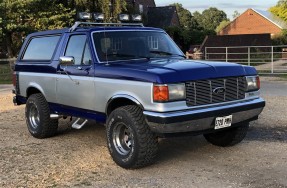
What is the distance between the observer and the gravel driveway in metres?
5.48

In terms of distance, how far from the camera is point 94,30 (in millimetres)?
6789

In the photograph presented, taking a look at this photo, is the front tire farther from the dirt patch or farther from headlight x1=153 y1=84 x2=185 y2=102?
Answer: headlight x1=153 y1=84 x2=185 y2=102

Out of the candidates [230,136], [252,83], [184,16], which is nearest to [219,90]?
[252,83]

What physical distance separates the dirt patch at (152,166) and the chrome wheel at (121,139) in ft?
0.89

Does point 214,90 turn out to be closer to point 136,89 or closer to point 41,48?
point 136,89

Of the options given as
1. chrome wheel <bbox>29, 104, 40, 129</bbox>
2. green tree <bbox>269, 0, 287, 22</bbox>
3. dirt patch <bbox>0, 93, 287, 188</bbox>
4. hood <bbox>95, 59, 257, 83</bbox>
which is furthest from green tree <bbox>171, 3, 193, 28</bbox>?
hood <bbox>95, 59, 257, 83</bbox>

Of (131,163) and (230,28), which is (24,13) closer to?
(131,163)

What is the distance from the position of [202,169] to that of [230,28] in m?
64.5

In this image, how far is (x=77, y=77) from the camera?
682cm

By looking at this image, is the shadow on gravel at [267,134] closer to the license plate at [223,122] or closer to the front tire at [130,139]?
the license plate at [223,122]

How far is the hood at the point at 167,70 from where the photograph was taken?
5465 millimetres

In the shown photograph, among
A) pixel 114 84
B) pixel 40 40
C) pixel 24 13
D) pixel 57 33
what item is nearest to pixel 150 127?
pixel 114 84

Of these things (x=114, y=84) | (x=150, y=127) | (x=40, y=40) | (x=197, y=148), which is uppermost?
(x=40, y=40)

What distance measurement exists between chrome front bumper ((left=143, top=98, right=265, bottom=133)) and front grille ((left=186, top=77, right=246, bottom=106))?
95 millimetres
